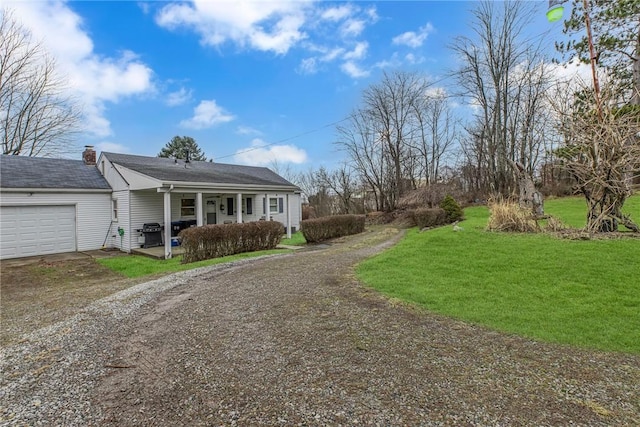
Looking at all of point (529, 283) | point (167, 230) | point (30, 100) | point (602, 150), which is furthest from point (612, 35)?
point (30, 100)

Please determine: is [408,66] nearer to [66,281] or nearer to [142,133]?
[142,133]

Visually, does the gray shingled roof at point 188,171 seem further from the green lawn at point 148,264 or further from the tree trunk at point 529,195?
the tree trunk at point 529,195

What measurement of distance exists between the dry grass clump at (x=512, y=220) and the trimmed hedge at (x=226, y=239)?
24.7 ft

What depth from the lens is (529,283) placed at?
537 cm

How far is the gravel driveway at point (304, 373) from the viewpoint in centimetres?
233

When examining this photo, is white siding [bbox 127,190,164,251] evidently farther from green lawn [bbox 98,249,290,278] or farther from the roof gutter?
the roof gutter

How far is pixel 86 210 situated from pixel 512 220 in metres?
16.4

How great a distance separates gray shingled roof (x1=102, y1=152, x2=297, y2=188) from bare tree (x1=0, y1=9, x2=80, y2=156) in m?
10.2

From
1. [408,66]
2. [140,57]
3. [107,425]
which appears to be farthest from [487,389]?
[408,66]

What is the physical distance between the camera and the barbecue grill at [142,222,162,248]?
533 inches

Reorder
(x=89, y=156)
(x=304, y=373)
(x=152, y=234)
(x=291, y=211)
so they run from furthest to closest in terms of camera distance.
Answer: (x=291, y=211) < (x=89, y=156) < (x=152, y=234) < (x=304, y=373)

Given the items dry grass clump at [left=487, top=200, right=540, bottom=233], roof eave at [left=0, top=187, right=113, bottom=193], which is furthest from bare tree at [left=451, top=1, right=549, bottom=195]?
roof eave at [left=0, top=187, right=113, bottom=193]

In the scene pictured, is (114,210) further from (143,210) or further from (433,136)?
(433,136)

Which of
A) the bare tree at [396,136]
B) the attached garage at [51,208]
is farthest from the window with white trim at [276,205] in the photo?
the bare tree at [396,136]
